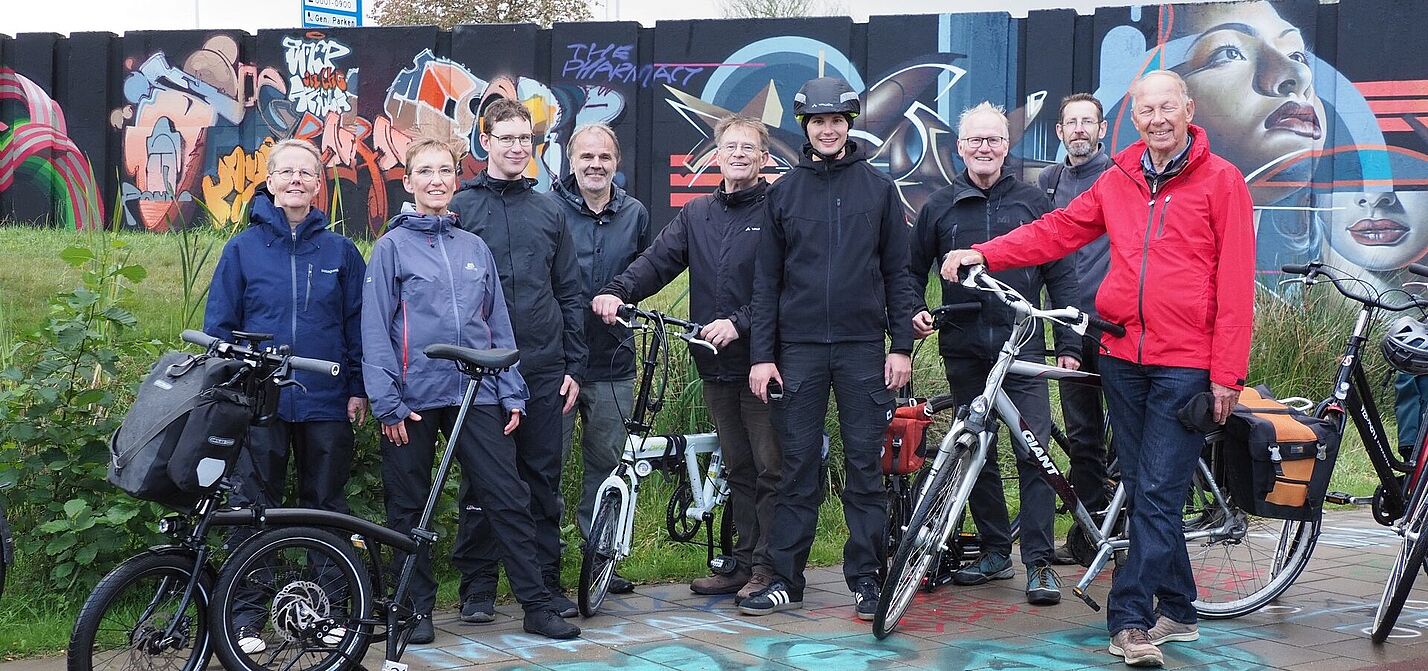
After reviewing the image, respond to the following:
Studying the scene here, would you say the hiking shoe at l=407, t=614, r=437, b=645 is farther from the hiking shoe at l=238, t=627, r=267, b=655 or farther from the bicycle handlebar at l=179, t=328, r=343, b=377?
the bicycle handlebar at l=179, t=328, r=343, b=377

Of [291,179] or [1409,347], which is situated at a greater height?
[291,179]

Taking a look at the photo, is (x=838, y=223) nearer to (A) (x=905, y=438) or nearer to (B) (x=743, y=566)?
(A) (x=905, y=438)

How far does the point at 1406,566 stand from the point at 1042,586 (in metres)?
1.51

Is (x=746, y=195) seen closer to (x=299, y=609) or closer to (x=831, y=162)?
(x=831, y=162)

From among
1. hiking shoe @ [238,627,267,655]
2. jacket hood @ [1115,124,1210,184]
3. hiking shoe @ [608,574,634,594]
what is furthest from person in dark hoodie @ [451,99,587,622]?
jacket hood @ [1115,124,1210,184]

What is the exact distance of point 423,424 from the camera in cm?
540

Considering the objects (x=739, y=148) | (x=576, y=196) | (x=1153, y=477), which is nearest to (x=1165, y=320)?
(x=1153, y=477)

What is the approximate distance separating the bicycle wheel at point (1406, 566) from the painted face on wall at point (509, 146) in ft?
13.0

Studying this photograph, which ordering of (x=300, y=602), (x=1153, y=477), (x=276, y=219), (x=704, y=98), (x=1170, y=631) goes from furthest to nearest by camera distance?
1. (x=704, y=98)
2. (x=1170, y=631)
3. (x=276, y=219)
4. (x=1153, y=477)
5. (x=300, y=602)

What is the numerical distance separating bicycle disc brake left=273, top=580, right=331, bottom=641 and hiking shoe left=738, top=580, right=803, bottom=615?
1942 mm

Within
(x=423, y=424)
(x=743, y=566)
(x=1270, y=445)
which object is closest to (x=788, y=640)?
(x=743, y=566)

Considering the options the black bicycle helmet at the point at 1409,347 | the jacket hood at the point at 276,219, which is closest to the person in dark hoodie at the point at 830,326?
the jacket hood at the point at 276,219

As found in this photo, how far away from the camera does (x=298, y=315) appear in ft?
17.5

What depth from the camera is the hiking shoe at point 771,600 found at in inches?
235
